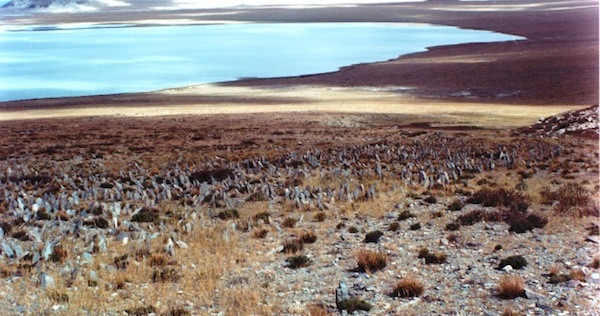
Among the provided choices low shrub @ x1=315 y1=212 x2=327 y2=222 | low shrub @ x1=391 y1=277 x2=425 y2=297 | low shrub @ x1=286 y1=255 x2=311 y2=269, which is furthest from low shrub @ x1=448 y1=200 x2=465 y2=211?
low shrub @ x1=391 y1=277 x2=425 y2=297

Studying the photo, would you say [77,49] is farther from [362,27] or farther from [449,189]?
[449,189]

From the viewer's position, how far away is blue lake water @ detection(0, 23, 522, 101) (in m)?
71.9

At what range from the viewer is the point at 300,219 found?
12977 millimetres

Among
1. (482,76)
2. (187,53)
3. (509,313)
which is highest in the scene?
(187,53)

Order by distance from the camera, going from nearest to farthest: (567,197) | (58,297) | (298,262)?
1. (58,297)
2. (298,262)
3. (567,197)

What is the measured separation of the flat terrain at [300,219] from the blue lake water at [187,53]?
38.8m

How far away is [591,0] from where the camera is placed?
605 feet

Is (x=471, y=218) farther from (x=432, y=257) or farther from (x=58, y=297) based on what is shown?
(x=58, y=297)

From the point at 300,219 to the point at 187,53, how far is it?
303 ft

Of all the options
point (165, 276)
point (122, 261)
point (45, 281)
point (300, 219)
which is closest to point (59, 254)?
point (122, 261)

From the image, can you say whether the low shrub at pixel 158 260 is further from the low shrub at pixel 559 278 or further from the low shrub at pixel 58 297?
the low shrub at pixel 559 278

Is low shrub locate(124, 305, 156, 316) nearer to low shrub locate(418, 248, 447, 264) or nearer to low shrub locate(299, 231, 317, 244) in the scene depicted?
low shrub locate(299, 231, 317, 244)

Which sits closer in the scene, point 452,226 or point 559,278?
point 559,278

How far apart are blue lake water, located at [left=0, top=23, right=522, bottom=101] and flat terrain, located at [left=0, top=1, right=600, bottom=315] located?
38.8m
